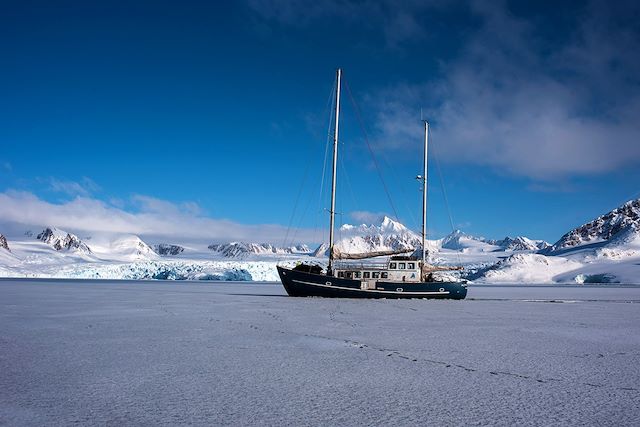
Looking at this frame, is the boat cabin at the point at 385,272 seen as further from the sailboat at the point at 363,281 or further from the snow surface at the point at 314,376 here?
the snow surface at the point at 314,376

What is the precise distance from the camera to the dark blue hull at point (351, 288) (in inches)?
1455

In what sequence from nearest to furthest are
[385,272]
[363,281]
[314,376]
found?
[314,376], [363,281], [385,272]

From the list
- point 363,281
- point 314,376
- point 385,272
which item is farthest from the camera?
→ point 385,272

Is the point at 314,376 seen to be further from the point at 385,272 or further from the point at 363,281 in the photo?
the point at 385,272

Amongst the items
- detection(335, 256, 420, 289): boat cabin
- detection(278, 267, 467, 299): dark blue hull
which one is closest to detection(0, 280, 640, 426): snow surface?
detection(278, 267, 467, 299): dark blue hull

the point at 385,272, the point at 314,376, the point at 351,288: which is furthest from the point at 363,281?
the point at 314,376

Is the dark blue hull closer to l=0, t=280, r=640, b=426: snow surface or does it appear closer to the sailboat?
the sailboat

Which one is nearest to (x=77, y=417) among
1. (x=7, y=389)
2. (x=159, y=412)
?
(x=159, y=412)

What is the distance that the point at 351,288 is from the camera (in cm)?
3691

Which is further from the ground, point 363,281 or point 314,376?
point 363,281

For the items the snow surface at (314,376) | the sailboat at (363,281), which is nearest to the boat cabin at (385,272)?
the sailboat at (363,281)

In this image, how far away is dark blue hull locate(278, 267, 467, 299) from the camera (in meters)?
37.0

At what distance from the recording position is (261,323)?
17.9 metres

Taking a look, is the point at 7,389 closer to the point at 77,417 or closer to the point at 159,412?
the point at 77,417
